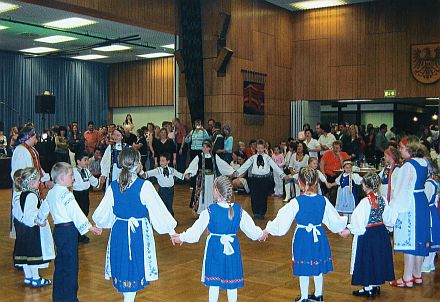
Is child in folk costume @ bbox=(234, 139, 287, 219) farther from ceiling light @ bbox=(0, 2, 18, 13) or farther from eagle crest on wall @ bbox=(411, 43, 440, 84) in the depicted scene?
eagle crest on wall @ bbox=(411, 43, 440, 84)

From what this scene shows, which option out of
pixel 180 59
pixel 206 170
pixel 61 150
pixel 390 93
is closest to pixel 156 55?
pixel 180 59

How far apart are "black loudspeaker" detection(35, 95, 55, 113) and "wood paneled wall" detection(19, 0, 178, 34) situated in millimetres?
4909

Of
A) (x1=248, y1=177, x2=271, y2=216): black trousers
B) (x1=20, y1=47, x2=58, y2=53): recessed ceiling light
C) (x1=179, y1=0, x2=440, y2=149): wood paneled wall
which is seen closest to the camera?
(x1=248, y1=177, x2=271, y2=216): black trousers

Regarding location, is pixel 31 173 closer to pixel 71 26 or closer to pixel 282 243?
pixel 282 243

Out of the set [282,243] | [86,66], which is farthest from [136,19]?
[86,66]

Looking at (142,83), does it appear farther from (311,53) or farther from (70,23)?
(311,53)

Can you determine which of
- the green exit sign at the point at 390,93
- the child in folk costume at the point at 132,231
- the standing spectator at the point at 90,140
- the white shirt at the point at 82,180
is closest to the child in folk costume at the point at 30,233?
the child in folk costume at the point at 132,231

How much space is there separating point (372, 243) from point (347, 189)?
379 cm

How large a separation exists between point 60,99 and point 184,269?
16.7m

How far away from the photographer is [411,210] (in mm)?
5477

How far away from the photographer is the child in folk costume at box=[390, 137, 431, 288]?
5.34 m

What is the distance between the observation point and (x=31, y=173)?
5.44m

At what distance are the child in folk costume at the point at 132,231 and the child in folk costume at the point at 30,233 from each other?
4.13 ft

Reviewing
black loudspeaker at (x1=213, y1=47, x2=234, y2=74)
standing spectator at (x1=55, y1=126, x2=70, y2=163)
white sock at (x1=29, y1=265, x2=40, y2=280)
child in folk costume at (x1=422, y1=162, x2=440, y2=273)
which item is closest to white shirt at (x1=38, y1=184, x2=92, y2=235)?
white sock at (x1=29, y1=265, x2=40, y2=280)
